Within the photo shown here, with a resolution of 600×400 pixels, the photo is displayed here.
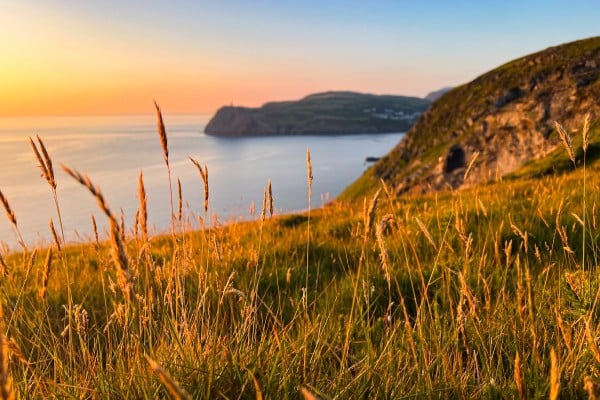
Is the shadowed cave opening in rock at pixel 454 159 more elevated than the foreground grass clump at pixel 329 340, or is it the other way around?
the foreground grass clump at pixel 329 340

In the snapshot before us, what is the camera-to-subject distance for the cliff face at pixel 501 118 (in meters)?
52.4

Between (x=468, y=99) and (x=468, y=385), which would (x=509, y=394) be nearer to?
(x=468, y=385)

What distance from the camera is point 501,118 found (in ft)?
210

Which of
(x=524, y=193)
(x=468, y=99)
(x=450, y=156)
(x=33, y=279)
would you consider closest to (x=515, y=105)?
(x=450, y=156)

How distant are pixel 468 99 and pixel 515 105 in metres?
18.6

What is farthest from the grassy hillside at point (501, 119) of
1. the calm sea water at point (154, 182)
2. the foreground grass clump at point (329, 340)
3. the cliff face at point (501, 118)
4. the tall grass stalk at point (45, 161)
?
the tall grass stalk at point (45, 161)

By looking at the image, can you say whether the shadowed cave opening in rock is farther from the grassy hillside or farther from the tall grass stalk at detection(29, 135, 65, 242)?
the tall grass stalk at detection(29, 135, 65, 242)

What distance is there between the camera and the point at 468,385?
2.49 metres

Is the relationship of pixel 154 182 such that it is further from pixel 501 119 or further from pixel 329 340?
pixel 329 340

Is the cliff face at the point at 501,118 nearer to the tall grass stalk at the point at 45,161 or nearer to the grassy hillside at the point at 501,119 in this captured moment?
the grassy hillside at the point at 501,119

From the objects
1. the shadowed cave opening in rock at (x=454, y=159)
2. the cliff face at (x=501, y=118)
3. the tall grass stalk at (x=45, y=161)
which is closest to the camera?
the tall grass stalk at (x=45, y=161)

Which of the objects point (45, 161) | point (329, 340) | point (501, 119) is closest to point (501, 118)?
point (501, 119)

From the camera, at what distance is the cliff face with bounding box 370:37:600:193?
5238cm

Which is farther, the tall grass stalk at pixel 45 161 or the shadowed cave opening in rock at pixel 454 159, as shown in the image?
the shadowed cave opening in rock at pixel 454 159
